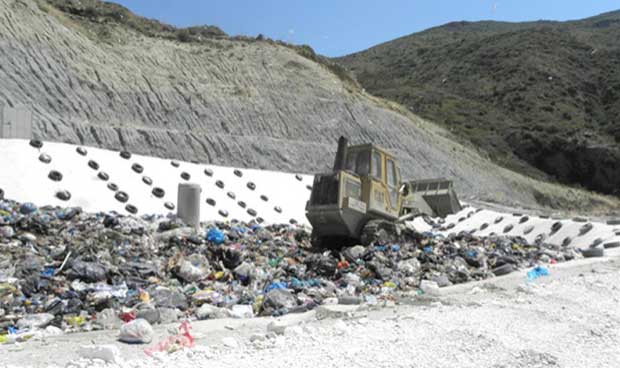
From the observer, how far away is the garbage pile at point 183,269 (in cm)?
629

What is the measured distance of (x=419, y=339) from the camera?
197 inches

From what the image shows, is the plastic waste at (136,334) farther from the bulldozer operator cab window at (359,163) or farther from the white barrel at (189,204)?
the white barrel at (189,204)

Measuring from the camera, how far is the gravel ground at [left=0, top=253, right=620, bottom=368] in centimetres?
435

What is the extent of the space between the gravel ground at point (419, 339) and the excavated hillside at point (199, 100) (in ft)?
53.5

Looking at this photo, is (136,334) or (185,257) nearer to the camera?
(136,334)

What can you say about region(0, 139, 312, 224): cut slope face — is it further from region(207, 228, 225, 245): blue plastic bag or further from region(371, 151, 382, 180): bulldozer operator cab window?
region(371, 151, 382, 180): bulldozer operator cab window

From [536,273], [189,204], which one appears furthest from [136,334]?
[189,204]

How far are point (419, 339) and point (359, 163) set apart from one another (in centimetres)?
674

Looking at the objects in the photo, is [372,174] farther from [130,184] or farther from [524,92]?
[524,92]

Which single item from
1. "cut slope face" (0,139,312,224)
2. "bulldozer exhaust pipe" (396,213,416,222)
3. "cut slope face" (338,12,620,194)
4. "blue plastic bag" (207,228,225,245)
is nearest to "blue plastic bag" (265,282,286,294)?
"blue plastic bag" (207,228,225,245)

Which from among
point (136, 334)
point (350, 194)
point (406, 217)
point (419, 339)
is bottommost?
point (419, 339)

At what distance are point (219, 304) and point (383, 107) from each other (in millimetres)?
28355

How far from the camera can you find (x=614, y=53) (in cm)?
6356

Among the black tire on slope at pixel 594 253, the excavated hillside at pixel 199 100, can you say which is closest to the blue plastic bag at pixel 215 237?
the black tire on slope at pixel 594 253
